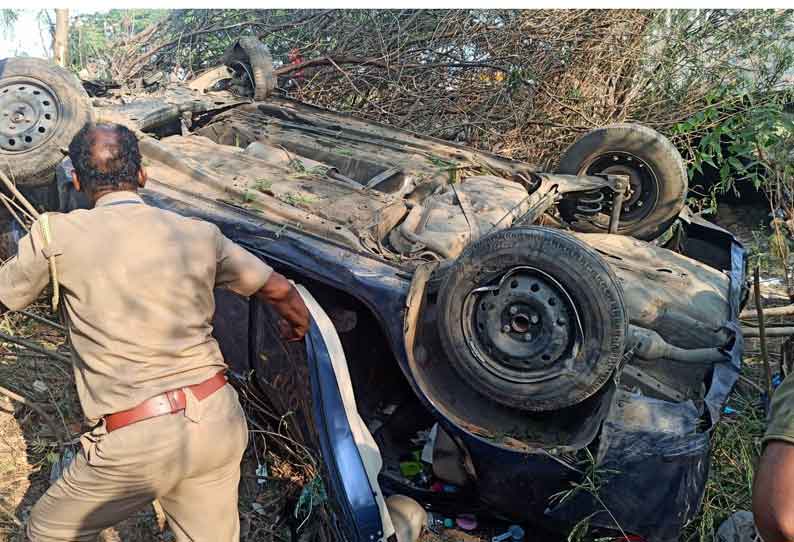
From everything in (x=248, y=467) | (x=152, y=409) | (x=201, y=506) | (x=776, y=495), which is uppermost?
(x=776, y=495)

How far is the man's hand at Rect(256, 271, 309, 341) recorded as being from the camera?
82.6 inches

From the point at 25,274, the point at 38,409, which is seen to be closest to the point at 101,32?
the point at 38,409

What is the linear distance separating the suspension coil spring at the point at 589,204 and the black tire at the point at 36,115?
11.4ft

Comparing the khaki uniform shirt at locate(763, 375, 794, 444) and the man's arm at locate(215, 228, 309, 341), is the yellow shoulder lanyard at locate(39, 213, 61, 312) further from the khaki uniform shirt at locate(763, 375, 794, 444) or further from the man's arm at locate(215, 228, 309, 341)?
the khaki uniform shirt at locate(763, 375, 794, 444)

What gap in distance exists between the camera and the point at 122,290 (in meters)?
1.80

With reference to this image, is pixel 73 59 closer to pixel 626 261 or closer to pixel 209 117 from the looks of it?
pixel 209 117

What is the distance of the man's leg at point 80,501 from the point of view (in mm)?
1823

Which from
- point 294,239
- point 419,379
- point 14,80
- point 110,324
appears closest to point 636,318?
point 419,379

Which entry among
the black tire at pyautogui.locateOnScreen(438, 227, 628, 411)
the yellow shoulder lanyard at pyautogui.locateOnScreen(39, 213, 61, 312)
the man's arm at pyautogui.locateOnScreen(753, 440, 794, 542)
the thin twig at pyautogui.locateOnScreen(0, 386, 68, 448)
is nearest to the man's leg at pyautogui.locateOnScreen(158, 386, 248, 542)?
the yellow shoulder lanyard at pyautogui.locateOnScreen(39, 213, 61, 312)

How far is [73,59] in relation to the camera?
998 centimetres

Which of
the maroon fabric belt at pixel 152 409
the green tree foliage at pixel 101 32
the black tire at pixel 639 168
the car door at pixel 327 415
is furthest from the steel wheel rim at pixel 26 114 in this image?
the green tree foliage at pixel 101 32

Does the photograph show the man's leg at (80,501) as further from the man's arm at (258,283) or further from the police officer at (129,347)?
the man's arm at (258,283)

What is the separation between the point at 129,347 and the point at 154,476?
15.2 inches

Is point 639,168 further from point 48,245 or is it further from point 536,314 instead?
point 48,245
